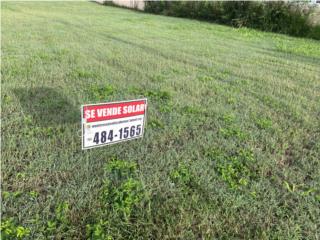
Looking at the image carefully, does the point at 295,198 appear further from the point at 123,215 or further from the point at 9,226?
the point at 9,226

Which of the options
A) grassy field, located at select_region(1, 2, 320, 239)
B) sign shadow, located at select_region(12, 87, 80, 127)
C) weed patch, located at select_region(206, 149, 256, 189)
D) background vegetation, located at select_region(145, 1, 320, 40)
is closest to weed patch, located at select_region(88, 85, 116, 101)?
grassy field, located at select_region(1, 2, 320, 239)

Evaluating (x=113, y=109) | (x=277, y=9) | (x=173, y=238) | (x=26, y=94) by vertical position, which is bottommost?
(x=173, y=238)

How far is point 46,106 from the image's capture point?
3.28m

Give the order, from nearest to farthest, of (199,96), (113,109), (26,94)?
1. (113,109)
2. (26,94)
3. (199,96)

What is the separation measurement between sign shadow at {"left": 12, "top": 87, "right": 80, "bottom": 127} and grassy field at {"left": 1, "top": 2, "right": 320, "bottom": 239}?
0.07 ft

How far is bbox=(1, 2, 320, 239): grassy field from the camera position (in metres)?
1.88

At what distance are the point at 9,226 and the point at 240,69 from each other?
5160 mm

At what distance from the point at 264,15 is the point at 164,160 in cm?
1419

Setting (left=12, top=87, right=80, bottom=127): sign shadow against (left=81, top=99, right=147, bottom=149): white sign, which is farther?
(left=12, top=87, right=80, bottom=127): sign shadow

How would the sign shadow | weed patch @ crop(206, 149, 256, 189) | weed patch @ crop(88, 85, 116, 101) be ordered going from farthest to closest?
weed patch @ crop(88, 85, 116, 101)
the sign shadow
weed patch @ crop(206, 149, 256, 189)

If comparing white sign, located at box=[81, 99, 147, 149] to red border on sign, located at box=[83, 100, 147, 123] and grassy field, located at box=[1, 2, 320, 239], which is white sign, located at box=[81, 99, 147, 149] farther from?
grassy field, located at box=[1, 2, 320, 239]

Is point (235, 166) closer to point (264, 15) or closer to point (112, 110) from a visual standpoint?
point (112, 110)

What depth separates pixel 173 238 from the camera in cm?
179

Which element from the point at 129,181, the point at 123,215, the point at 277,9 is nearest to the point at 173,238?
the point at 123,215
